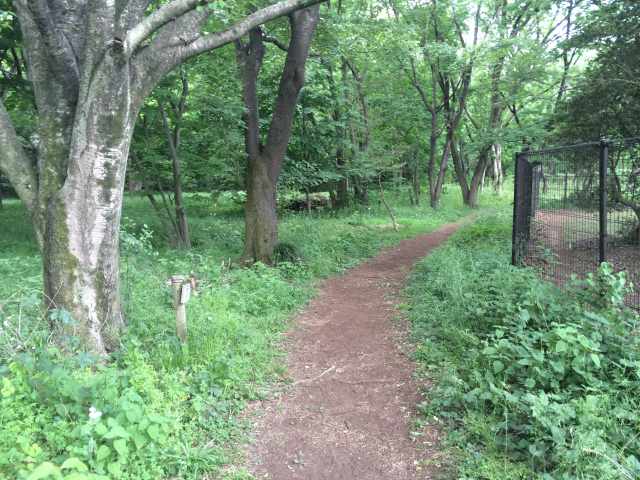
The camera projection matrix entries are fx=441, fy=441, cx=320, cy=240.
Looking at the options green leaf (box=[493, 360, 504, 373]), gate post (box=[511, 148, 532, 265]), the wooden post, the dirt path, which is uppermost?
gate post (box=[511, 148, 532, 265])

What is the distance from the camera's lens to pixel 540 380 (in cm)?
337

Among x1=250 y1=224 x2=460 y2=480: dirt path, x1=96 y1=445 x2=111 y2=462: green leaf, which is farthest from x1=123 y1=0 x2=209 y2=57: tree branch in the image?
x1=250 y1=224 x2=460 y2=480: dirt path

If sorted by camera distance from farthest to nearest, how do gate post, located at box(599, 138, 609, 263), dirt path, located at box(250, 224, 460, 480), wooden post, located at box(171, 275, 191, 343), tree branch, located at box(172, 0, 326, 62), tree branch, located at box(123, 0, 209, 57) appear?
gate post, located at box(599, 138, 609, 263)
tree branch, located at box(172, 0, 326, 62)
wooden post, located at box(171, 275, 191, 343)
tree branch, located at box(123, 0, 209, 57)
dirt path, located at box(250, 224, 460, 480)

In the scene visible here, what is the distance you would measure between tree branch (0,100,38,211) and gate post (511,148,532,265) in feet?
21.1

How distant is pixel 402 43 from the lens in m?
13.6

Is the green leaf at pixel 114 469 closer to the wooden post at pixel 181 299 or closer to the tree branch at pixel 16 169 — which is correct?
the wooden post at pixel 181 299

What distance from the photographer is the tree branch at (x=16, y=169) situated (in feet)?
13.3

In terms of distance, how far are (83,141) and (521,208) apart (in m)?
6.38

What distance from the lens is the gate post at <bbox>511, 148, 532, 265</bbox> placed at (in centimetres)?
695

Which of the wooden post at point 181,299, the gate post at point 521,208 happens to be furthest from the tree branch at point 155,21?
the gate post at point 521,208

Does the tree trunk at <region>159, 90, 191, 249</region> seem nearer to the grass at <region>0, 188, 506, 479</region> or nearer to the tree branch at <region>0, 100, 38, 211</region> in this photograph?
the grass at <region>0, 188, 506, 479</region>

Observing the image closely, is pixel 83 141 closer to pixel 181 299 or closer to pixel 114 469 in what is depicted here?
pixel 181 299

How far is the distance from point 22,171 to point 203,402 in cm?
270

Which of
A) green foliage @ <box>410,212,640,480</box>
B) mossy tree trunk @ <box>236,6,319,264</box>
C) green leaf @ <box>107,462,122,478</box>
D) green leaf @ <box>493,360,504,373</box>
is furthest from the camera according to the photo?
mossy tree trunk @ <box>236,6,319,264</box>
